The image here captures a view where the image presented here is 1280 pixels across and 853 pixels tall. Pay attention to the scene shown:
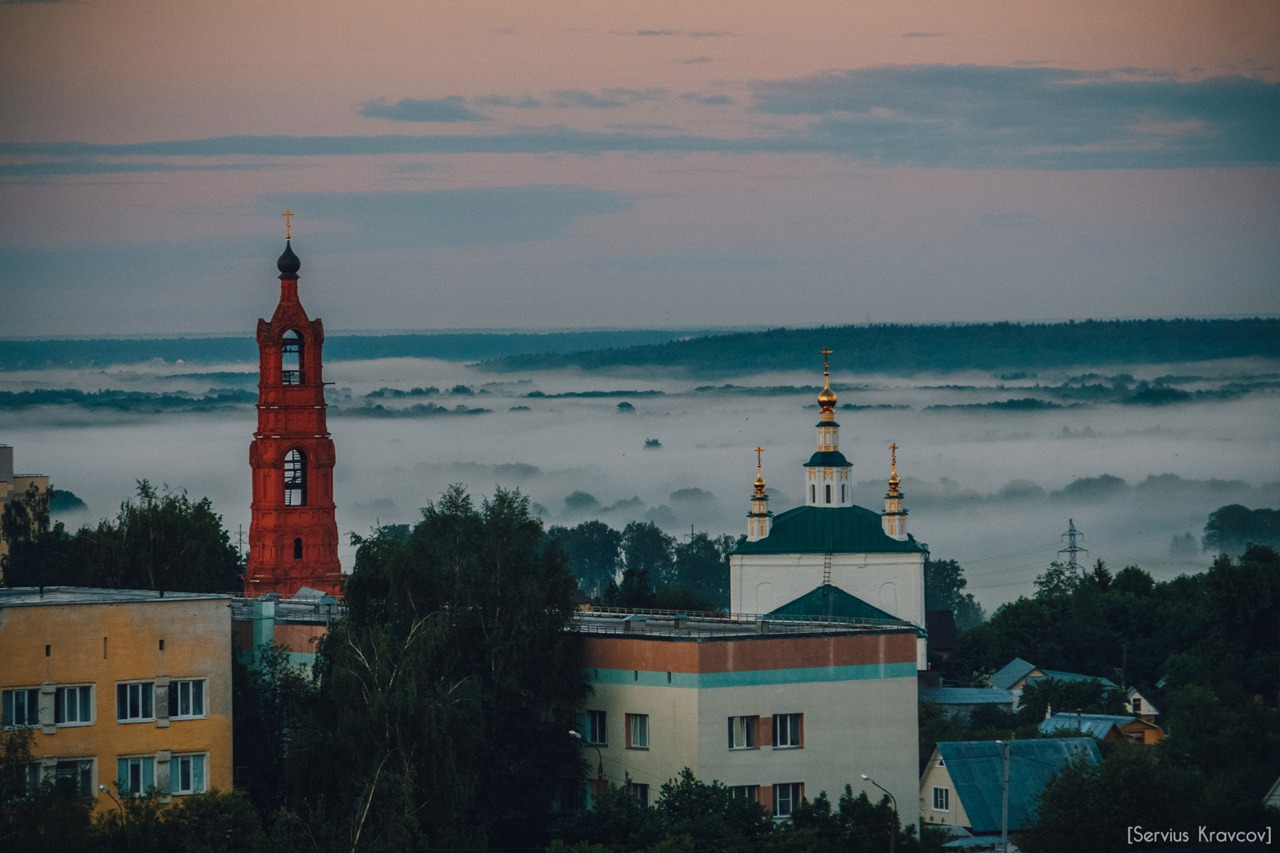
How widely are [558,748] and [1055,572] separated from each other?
3966 inches

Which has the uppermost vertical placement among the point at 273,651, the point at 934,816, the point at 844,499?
the point at 844,499

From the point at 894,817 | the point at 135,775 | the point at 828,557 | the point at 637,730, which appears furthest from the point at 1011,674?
the point at 135,775

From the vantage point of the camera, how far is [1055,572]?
154250 millimetres

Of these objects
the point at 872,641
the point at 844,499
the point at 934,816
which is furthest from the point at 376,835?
the point at 844,499

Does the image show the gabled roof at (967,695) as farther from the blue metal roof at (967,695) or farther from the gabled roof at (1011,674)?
the gabled roof at (1011,674)

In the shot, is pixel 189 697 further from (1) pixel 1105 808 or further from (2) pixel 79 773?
(1) pixel 1105 808

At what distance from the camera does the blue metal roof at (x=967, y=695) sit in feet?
339

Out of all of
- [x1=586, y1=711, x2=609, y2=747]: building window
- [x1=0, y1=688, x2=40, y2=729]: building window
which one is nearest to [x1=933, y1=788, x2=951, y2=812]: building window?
[x1=586, y1=711, x2=609, y2=747]: building window

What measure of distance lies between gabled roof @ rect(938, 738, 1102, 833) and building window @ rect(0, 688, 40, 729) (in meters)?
27.7

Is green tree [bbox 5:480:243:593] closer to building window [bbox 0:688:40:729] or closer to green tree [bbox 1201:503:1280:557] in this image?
building window [bbox 0:688:40:729]

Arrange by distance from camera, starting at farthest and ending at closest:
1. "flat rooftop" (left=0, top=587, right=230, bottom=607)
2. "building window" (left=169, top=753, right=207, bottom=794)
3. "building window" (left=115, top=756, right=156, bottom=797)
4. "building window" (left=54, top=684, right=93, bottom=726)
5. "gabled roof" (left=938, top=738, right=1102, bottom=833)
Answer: "gabled roof" (left=938, top=738, right=1102, bottom=833) → "building window" (left=169, top=753, right=207, bottom=794) → "flat rooftop" (left=0, top=587, right=230, bottom=607) → "building window" (left=115, top=756, right=156, bottom=797) → "building window" (left=54, top=684, right=93, bottom=726)

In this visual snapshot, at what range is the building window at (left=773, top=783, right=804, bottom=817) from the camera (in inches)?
2266

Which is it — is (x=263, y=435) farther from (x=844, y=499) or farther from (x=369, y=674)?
(x=369, y=674)

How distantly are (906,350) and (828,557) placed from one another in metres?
53.9
